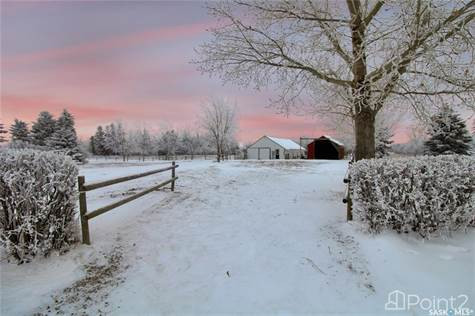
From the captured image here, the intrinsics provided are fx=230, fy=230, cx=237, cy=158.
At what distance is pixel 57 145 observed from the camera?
36.1 meters

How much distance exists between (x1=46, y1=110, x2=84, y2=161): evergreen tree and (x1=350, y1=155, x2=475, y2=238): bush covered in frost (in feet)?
133

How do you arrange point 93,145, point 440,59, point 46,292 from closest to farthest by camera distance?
point 46,292 → point 440,59 → point 93,145

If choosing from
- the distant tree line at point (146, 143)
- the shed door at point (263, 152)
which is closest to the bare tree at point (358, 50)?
the shed door at point (263, 152)

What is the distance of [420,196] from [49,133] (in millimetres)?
55500

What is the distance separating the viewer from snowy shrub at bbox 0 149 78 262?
3070 mm

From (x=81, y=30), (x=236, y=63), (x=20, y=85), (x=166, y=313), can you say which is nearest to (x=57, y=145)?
(x=20, y=85)

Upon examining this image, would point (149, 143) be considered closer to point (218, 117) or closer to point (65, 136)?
point (65, 136)

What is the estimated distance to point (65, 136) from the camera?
36812mm

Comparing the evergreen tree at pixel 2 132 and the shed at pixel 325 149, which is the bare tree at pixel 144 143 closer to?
the evergreen tree at pixel 2 132

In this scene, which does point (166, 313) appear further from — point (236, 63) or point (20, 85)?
point (20, 85)

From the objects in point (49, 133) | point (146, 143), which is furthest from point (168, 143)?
point (49, 133)

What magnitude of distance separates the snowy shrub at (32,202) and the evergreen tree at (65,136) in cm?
3771

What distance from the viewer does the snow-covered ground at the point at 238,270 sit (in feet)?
8.68

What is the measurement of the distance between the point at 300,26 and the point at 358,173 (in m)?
4.66
